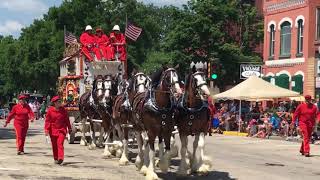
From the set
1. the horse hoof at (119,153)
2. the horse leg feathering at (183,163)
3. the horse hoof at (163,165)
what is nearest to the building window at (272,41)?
the horse hoof at (119,153)

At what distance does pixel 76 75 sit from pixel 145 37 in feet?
163

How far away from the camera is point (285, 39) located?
4356 centimetres

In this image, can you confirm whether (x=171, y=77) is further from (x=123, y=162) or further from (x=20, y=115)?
(x=20, y=115)

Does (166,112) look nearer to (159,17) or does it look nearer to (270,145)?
(270,145)

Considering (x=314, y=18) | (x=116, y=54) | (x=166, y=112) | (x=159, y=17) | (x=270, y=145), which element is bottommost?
(x=270, y=145)

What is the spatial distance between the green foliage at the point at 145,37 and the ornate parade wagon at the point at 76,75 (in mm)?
24047

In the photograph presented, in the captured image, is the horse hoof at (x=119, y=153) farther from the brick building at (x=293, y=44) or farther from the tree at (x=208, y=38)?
the tree at (x=208, y=38)

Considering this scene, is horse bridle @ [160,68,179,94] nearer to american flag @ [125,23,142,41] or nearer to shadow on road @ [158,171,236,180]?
shadow on road @ [158,171,236,180]

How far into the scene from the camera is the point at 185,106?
1266cm

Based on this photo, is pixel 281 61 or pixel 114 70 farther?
pixel 281 61

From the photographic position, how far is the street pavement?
1315cm

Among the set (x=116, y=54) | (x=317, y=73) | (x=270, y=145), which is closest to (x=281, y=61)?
(x=317, y=73)

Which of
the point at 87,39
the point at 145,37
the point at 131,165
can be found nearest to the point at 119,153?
the point at 131,165

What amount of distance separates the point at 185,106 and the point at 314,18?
2934 cm
